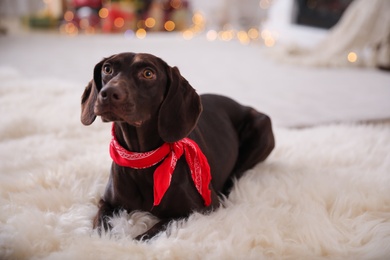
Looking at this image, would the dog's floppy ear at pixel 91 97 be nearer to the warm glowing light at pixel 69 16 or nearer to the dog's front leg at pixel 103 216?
the dog's front leg at pixel 103 216

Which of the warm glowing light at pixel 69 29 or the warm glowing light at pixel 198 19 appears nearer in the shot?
the warm glowing light at pixel 69 29

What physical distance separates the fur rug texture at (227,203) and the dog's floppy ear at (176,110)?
33cm

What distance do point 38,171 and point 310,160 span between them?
1.42 m

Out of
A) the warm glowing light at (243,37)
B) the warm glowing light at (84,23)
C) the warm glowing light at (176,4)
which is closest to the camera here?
the warm glowing light at (243,37)

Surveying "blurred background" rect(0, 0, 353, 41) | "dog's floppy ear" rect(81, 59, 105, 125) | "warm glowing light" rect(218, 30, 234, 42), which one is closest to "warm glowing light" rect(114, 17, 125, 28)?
"blurred background" rect(0, 0, 353, 41)

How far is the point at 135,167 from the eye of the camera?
1.42 m

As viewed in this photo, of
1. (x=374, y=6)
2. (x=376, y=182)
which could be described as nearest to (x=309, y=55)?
(x=374, y=6)

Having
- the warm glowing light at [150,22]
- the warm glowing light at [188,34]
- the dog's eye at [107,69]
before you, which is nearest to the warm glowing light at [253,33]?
the warm glowing light at [188,34]

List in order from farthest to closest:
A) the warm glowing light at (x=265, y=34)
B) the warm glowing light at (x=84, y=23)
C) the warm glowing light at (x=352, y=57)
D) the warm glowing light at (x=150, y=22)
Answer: the warm glowing light at (x=150, y=22) → the warm glowing light at (x=84, y=23) → the warm glowing light at (x=265, y=34) → the warm glowing light at (x=352, y=57)

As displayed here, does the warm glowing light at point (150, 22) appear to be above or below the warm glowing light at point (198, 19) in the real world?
below

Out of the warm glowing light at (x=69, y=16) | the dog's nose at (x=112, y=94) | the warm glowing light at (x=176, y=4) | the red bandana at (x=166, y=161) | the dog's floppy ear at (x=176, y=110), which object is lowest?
the red bandana at (x=166, y=161)

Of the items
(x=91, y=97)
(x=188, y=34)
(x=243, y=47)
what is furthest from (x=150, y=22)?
(x=91, y=97)

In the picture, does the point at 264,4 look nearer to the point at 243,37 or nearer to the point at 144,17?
the point at 243,37

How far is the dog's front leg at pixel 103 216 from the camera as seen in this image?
1442 millimetres
